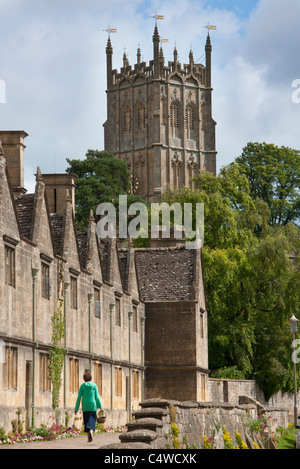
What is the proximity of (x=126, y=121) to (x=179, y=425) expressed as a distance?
12442 centimetres

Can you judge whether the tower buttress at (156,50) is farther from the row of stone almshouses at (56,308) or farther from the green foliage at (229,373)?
the row of stone almshouses at (56,308)

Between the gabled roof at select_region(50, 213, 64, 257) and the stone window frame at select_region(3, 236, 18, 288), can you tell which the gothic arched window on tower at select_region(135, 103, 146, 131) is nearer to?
the gabled roof at select_region(50, 213, 64, 257)

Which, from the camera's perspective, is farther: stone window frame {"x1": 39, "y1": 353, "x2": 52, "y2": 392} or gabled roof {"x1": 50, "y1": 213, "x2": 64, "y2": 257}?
gabled roof {"x1": 50, "y1": 213, "x2": 64, "y2": 257}

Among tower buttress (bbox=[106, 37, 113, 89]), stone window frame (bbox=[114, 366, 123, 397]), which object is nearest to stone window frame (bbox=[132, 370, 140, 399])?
stone window frame (bbox=[114, 366, 123, 397])

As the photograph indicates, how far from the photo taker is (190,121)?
14212 centimetres

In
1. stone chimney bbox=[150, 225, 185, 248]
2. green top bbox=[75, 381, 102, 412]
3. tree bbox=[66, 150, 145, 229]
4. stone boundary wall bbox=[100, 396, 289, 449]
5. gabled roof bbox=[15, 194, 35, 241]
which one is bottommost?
stone boundary wall bbox=[100, 396, 289, 449]

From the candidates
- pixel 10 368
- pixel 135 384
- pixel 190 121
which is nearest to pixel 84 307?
pixel 10 368

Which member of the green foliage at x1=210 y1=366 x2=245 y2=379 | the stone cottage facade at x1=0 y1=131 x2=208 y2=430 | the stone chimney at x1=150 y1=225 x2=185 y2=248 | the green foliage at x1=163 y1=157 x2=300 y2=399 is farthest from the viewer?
the green foliage at x1=163 y1=157 x2=300 y2=399

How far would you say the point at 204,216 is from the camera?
57.2 m

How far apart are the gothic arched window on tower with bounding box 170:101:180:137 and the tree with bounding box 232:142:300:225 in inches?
1782

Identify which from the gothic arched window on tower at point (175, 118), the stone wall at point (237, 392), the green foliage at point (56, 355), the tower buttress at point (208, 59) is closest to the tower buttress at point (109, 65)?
the gothic arched window on tower at point (175, 118)

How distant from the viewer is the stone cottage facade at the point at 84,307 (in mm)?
26141

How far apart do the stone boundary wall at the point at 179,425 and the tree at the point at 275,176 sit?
66693 mm

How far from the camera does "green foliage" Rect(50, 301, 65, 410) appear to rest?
29.1 meters
